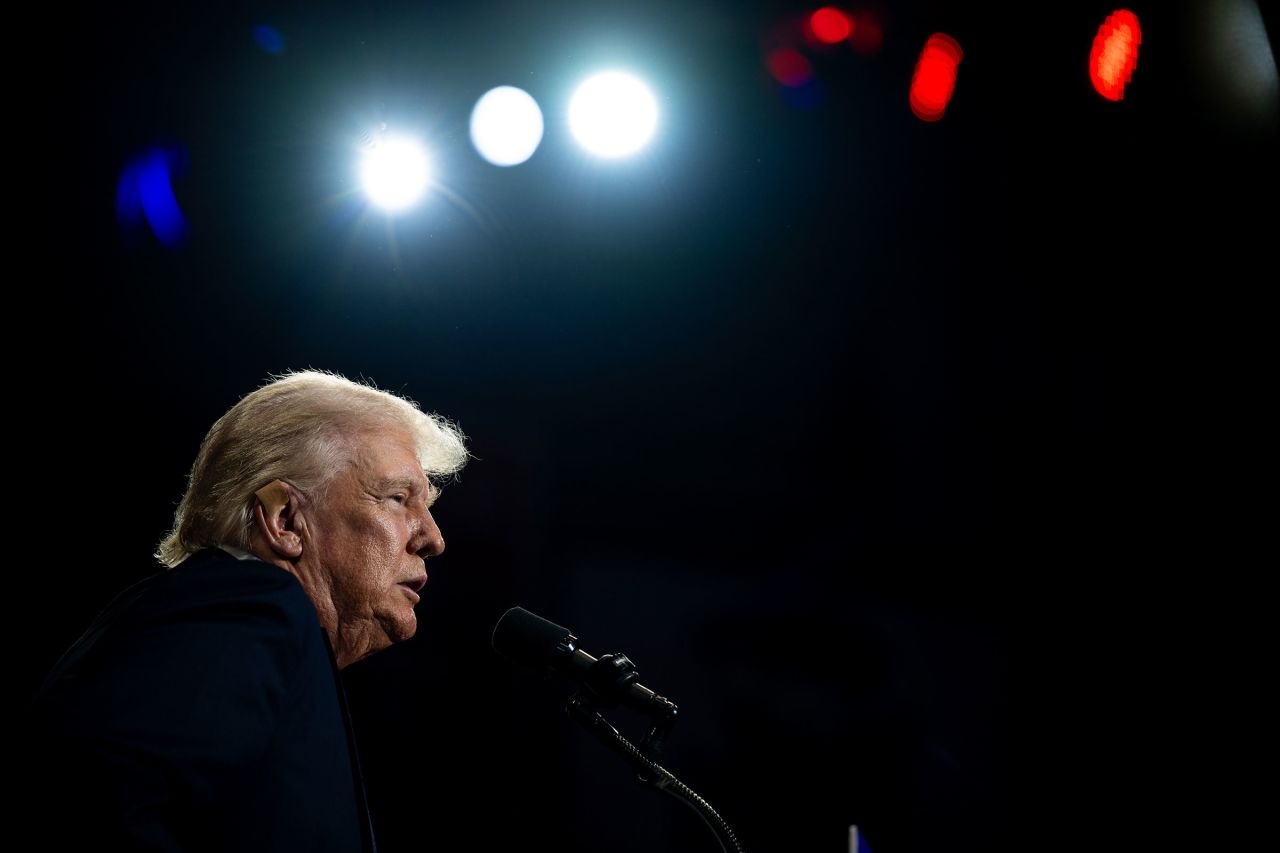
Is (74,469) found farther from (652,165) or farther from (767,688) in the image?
(767,688)

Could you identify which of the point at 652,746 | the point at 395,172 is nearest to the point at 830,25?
the point at 395,172

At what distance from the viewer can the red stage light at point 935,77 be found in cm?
262

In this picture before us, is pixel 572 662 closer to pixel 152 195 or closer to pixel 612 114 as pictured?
pixel 612 114

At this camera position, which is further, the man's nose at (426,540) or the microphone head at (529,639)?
the man's nose at (426,540)

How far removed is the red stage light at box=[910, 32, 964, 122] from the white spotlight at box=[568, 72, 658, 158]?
3.55 feet

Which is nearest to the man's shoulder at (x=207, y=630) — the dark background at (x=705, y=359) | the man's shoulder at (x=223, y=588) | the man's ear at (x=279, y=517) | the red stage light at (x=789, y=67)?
the man's shoulder at (x=223, y=588)

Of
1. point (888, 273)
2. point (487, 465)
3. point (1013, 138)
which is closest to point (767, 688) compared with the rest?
point (487, 465)

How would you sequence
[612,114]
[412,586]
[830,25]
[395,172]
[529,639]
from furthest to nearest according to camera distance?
1. [395,172]
2. [612,114]
3. [830,25]
4. [412,586]
5. [529,639]

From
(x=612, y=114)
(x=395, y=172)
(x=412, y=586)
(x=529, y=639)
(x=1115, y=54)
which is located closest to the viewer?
(x=529, y=639)

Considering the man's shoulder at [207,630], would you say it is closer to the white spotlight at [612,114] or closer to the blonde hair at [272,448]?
the blonde hair at [272,448]

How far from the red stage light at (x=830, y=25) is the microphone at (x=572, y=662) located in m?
2.37

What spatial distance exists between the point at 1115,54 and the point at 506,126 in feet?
7.32

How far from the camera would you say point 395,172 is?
2814mm

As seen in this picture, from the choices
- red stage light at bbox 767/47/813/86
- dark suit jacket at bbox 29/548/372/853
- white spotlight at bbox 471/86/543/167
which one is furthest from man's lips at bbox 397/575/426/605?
red stage light at bbox 767/47/813/86
